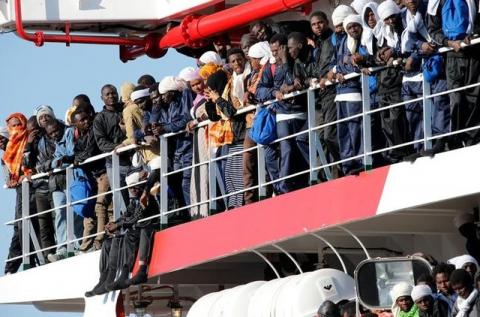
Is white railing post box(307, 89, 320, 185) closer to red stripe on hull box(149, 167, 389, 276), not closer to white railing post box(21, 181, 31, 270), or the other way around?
red stripe on hull box(149, 167, 389, 276)

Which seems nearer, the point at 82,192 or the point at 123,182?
the point at 123,182

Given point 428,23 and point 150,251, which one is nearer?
point 428,23

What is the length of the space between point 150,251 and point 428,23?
538 centimetres

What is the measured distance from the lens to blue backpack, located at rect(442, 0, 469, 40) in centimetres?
1736

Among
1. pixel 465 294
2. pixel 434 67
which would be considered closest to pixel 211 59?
pixel 434 67

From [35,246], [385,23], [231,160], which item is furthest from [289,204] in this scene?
[35,246]

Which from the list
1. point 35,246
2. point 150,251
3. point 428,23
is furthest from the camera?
point 35,246

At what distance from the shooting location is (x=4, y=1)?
24172mm

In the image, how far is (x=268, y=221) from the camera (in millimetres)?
20016

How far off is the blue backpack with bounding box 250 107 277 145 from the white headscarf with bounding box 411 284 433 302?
9.86ft

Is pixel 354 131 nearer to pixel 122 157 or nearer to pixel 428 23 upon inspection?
pixel 428 23

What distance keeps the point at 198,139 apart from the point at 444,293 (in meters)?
4.68

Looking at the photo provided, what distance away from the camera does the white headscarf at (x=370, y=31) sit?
18219mm

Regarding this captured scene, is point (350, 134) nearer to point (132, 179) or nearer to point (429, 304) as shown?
point (429, 304)
